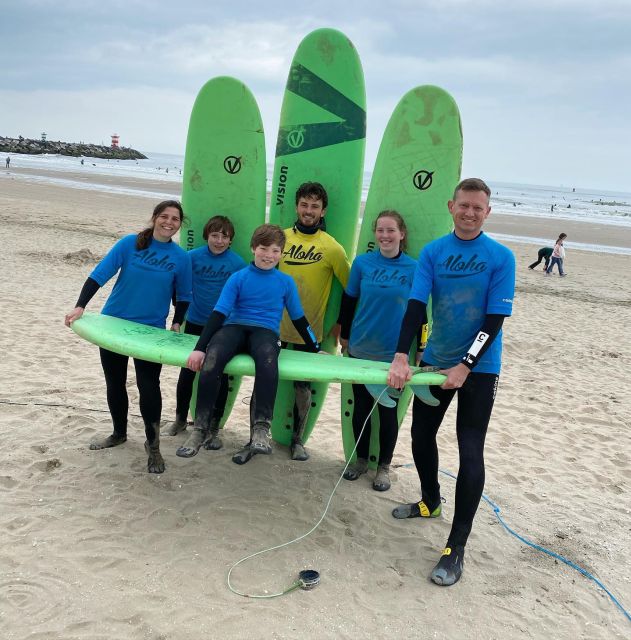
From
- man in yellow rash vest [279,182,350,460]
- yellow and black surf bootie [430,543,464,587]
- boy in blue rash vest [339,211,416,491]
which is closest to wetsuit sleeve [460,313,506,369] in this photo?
boy in blue rash vest [339,211,416,491]

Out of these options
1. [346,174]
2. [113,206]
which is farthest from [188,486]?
[113,206]

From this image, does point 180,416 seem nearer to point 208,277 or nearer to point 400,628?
point 208,277

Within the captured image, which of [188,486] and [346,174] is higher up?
[346,174]

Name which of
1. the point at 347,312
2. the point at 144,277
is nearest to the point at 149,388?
the point at 144,277

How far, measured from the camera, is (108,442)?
384 cm

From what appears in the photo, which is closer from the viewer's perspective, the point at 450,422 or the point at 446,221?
the point at 446,221

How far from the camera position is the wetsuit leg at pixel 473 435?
276 cm

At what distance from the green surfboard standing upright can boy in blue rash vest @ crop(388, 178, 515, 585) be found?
5.65ft

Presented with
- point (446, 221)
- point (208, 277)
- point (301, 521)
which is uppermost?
point (446, 221)

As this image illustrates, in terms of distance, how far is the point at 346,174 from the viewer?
420 centimetres

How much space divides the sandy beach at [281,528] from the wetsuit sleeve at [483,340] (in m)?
1.07

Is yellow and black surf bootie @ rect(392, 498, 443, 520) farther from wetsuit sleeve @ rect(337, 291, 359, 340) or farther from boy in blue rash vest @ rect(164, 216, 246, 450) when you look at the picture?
boy in blue rash vest @ rect(164, 216, 246, 450)

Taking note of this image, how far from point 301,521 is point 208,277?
1557 mm

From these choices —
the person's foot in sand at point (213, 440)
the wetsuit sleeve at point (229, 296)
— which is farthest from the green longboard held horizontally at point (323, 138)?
the wetsuit sleeve at point (229, 296)
